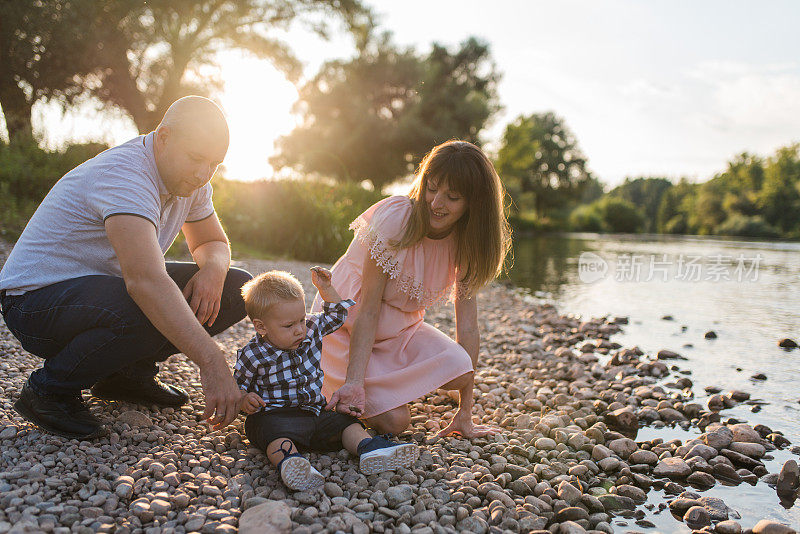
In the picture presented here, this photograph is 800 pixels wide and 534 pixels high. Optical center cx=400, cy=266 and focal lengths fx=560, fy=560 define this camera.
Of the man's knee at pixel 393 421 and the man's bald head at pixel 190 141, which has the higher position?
the man's bald head at pixel 190 141

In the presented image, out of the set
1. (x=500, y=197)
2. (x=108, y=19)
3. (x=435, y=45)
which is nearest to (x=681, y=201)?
(x=435, y=45)

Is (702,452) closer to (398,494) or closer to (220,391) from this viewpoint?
(398,494)

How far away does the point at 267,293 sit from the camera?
7.73 ft

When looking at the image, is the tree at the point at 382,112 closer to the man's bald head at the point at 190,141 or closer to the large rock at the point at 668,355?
the large rock at the point at 668,355

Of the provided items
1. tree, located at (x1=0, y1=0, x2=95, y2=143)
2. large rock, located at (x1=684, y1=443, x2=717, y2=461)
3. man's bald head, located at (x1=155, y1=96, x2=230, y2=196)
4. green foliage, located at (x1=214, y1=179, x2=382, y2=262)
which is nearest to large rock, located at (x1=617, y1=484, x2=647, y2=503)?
large rock, located at (x1=684, y1=443, x2=717, y2=461)

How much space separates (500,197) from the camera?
288cm

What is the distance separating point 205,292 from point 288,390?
0.61 m

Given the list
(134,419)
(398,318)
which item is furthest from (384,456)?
(134,419)

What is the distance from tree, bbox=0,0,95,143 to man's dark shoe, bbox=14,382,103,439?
962cm

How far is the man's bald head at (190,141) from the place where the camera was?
87.1 inches

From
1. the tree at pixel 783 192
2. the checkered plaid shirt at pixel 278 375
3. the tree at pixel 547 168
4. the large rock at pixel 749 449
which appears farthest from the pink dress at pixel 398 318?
the tree at pixel 783 192

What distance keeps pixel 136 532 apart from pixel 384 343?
149 cm

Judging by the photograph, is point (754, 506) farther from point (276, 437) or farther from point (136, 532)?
point (136, 532)

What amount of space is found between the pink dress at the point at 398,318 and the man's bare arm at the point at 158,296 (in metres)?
0.91
